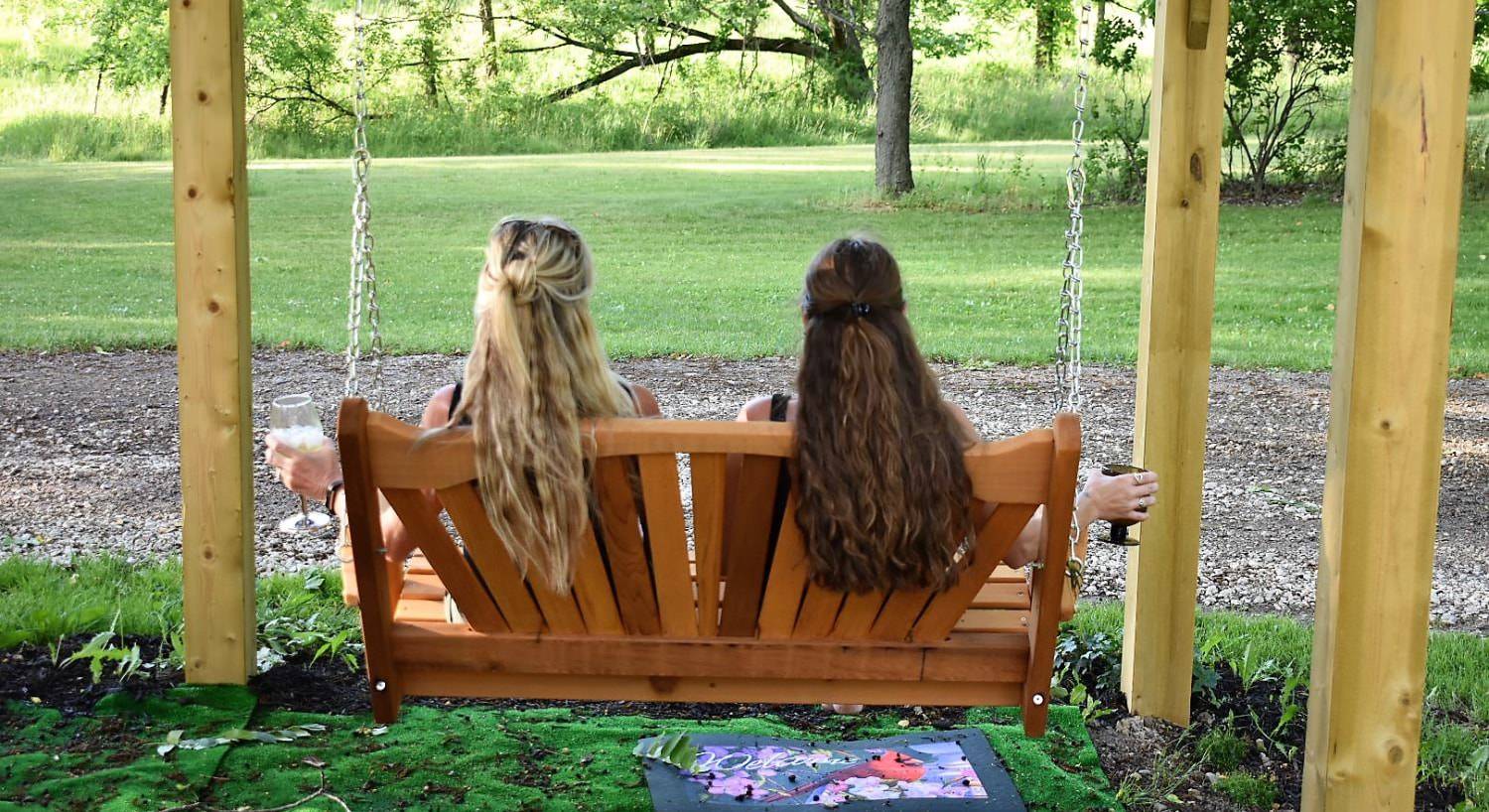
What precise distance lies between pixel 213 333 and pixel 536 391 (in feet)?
4.38

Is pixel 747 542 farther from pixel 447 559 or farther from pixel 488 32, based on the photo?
pixel 488 32

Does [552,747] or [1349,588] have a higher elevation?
[1349,588]

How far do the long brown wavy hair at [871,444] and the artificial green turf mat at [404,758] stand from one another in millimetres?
978

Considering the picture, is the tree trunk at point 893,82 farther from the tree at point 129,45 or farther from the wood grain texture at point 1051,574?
the wood grain texture at point 1051,574

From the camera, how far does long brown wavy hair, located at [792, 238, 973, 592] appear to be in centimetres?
281

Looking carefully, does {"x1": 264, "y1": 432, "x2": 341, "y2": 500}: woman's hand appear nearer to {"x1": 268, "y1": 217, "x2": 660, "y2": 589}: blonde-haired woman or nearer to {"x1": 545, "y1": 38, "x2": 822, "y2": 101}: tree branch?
{"x1": 268, "y1": 217, "x2": 660, "y2": 589}: blonde-haired woman

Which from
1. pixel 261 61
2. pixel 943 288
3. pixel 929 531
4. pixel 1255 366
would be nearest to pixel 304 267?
pixel 943 288

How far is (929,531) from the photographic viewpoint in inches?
112

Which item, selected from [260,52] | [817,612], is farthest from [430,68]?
[817,612]

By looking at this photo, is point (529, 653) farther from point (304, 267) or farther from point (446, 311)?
point (304, 267)

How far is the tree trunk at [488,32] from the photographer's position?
23.8 metres

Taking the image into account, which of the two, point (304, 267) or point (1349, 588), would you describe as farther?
point (304, 267)

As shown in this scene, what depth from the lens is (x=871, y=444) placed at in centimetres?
285

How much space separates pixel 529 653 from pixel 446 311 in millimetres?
9003
